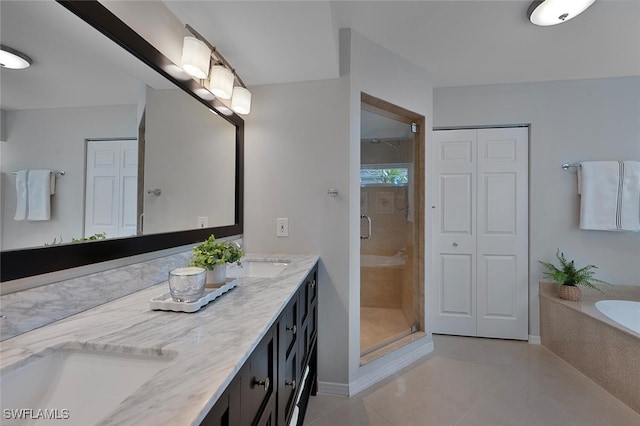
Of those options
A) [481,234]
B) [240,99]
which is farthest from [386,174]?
[240,99]

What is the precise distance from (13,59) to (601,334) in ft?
10.7

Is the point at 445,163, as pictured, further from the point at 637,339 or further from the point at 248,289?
the point at 248,289

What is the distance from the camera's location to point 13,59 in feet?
2.15

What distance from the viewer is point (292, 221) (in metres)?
1.87

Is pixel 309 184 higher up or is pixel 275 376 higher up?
pixel 309 184

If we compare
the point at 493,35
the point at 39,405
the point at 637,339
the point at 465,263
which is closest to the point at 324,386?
the point at 39,405

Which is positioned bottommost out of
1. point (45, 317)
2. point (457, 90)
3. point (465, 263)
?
point (465, 263)

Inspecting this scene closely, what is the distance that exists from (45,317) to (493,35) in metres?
2.73

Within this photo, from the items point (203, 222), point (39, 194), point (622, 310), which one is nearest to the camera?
point (39, 194)

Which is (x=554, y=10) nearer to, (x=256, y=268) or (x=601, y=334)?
(x=601, y=334)

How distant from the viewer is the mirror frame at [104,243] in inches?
26.9

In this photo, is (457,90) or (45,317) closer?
(45,317)

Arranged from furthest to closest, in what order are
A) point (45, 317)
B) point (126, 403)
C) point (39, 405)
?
1. point (45, 317)
2. point (39, 405)
3. point (126, 403)

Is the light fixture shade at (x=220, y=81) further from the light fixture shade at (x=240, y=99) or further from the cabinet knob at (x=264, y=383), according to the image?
the cabinet knob at (x=264, y=383)
